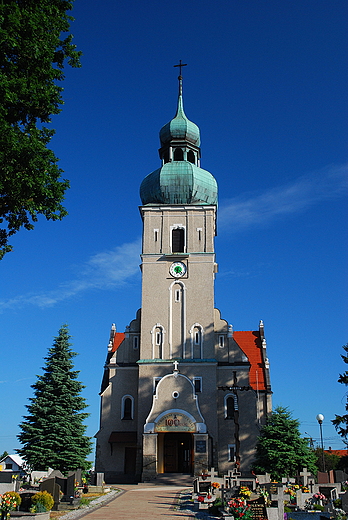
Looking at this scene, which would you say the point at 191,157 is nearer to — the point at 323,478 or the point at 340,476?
the point at 323,478

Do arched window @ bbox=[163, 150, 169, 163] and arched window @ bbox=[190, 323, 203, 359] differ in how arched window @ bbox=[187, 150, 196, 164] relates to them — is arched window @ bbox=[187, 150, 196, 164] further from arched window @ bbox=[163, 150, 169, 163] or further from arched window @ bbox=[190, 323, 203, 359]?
arched window @ bbox=[190, 323, 203, 359]

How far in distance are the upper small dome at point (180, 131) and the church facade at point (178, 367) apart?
0.25m

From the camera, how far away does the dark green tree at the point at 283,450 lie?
92.0 ft

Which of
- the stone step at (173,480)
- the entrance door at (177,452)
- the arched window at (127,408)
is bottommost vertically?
the stone step at (173,480)

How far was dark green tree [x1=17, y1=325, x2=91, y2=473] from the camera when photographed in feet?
90.5

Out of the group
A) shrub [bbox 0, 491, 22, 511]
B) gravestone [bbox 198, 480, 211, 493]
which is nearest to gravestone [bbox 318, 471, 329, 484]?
gravestone [bbox 198, 480, 211, 493]

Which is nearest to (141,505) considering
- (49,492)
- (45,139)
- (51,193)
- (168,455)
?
(49,492)

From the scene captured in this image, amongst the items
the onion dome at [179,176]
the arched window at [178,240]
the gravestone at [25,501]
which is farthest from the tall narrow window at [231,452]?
the gravestone at [25,501]

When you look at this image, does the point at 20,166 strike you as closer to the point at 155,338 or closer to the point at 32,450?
the point at 32,450

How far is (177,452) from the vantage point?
33781mm

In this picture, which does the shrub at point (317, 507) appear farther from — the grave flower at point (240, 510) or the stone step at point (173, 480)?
the stone step at point (173, 480)

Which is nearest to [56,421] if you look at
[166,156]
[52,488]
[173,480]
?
[173,480]

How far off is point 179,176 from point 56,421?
1985 cm

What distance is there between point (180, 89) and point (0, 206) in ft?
114
